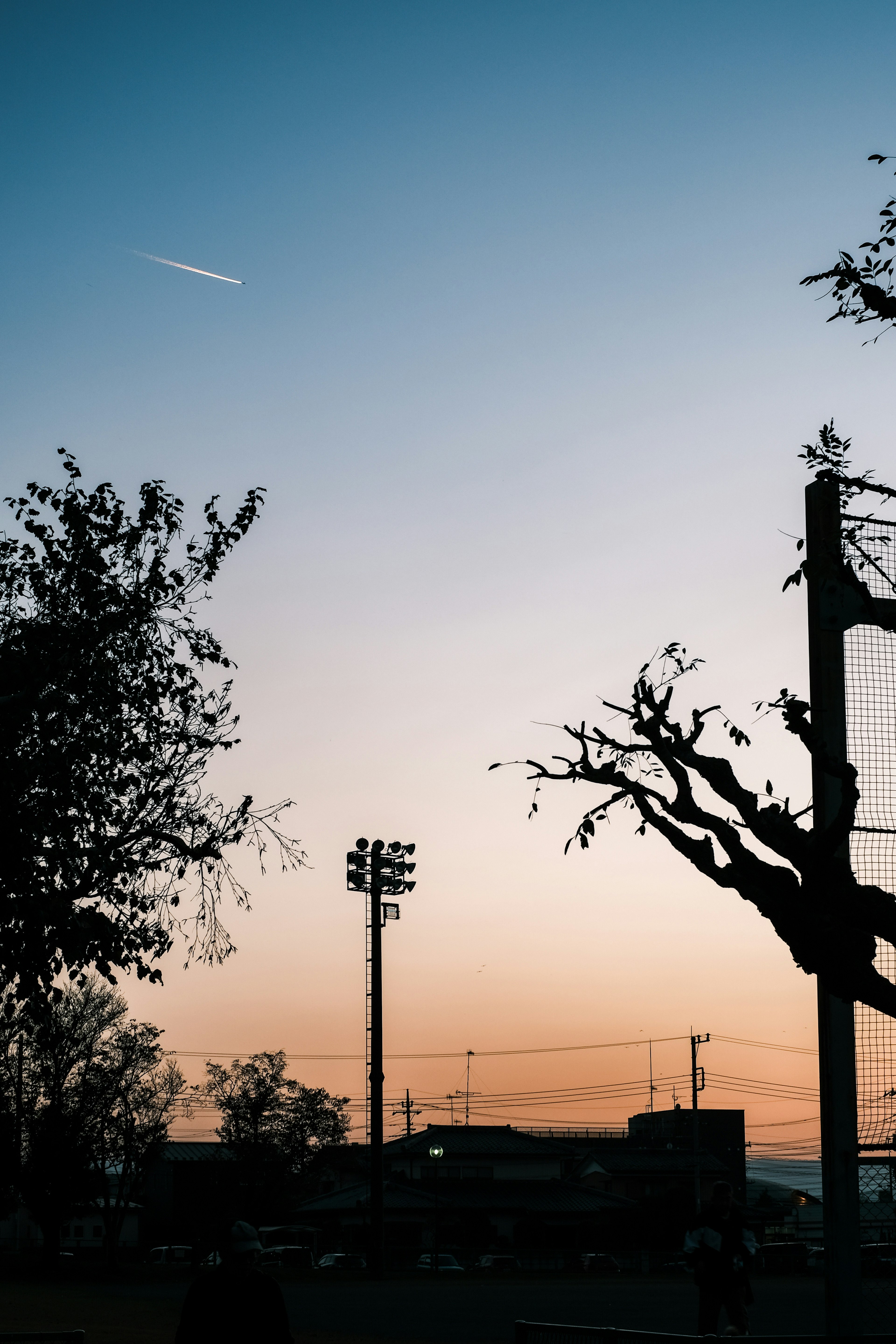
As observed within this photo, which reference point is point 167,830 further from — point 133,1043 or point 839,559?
point 133,1043

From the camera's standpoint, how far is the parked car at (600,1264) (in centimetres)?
6106

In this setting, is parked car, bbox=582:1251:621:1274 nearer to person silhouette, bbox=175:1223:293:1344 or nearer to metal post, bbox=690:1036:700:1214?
metal post, bbox=690:1036:700:1214

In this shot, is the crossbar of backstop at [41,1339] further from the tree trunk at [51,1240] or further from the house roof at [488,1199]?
the house roof at [488,1199]

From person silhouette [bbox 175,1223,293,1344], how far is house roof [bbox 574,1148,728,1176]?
307 ft

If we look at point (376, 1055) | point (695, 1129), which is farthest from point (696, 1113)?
point (376, 1055)

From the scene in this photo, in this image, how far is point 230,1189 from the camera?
81.1 meters

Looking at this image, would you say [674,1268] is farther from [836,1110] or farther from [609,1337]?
[609,1337]

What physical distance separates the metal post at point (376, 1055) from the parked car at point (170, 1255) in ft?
159

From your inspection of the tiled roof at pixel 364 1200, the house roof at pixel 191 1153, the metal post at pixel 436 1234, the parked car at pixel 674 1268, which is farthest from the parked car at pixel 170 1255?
the parked car at pixel 674 1268

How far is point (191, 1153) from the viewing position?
116312 mm

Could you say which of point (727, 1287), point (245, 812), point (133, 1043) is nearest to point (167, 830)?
point (245, 812)

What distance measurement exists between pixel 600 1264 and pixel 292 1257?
1813 cm

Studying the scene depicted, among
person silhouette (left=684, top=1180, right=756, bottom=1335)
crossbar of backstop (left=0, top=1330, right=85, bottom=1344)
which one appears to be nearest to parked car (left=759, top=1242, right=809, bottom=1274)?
person silhouette (left=684, top=1180, right=756, bottom=1335)

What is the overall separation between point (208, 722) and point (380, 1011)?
2008cm
